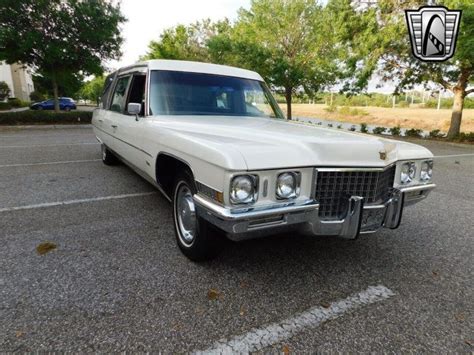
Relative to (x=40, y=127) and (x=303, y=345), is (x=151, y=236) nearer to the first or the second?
(x=303, y=345)

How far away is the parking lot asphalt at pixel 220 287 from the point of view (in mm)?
1848

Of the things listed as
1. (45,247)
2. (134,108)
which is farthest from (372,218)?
(45,247)

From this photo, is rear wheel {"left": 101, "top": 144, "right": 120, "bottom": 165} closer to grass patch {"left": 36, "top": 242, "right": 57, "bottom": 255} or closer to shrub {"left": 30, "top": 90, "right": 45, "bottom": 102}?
grass patch {"left": 36, "top": 242, "right": 57, "bottom": 255}

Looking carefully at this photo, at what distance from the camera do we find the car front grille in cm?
217

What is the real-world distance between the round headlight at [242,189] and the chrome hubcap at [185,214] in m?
0.82

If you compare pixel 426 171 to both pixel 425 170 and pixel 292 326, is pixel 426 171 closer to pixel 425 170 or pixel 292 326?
pixel 425 170

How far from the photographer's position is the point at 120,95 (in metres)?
4.48

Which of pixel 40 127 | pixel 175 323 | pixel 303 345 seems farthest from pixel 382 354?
pixel 40 127

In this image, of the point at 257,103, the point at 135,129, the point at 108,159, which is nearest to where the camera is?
the point at 135,129

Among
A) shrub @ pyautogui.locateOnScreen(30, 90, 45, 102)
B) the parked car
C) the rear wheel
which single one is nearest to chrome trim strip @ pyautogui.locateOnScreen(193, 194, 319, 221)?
the rear wheel

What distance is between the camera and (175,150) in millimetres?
2537

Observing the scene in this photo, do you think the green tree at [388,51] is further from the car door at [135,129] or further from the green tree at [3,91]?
the green tree at [3,91]

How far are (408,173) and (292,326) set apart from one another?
173 centimetres

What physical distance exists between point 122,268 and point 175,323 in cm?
85
